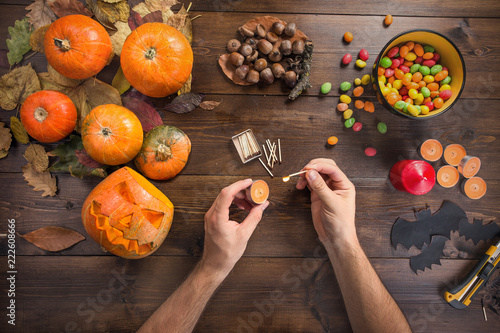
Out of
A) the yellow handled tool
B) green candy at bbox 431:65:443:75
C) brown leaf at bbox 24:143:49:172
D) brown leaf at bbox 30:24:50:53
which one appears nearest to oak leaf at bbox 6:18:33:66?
brown leaf at bbox 30:24:50:53

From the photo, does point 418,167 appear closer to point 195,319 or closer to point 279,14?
point 279,14

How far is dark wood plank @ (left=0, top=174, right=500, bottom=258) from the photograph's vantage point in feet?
5.41

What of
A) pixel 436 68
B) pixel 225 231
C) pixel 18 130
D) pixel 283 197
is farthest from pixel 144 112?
pixel 436 68

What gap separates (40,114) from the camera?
1.46m

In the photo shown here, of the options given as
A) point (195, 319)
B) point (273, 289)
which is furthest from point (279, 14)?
point (195, 319)

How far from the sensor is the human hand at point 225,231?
1396 mm

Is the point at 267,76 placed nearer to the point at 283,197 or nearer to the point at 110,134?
the point at 283,197

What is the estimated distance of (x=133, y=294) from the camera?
165 cm

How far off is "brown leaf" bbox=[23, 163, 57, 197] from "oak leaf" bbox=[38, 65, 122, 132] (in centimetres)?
38

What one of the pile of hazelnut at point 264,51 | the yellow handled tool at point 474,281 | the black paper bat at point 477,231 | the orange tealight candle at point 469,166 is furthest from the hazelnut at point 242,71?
the yellow handled tool at point 474,281

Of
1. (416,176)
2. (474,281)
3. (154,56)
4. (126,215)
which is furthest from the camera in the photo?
(474,281)

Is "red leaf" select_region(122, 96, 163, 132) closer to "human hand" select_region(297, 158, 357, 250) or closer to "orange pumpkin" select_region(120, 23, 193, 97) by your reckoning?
"orange pumpkin" select_region(120, 23, 193, 97)

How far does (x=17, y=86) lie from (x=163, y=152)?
0.93 meters

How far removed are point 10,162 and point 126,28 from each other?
99 centimetres
